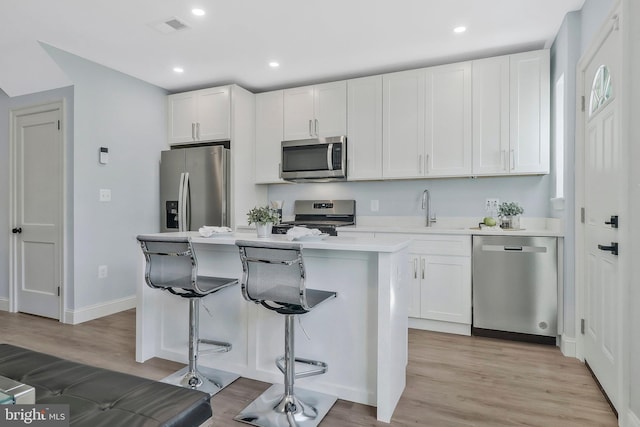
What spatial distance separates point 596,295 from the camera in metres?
2.34

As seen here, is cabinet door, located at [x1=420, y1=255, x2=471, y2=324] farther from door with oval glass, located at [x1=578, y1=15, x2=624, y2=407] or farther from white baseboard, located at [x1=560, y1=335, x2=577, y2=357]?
door with oval glass, located at [x1=578, y1=15, x2=624, y2=407]

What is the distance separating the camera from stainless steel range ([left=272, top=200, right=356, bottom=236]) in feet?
14.0

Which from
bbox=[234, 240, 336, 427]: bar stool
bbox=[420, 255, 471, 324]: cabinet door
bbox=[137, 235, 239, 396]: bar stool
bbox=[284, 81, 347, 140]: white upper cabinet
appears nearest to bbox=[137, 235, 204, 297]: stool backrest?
bbox=[137, 235, 239, 396]: bar stool

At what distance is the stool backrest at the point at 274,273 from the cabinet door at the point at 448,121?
7.70ft

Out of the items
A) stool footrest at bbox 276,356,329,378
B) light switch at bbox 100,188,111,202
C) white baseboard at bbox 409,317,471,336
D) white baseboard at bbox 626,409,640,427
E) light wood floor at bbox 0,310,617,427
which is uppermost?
light switch at bbox 100,188,111,202

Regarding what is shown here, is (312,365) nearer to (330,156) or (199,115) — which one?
(330,156)

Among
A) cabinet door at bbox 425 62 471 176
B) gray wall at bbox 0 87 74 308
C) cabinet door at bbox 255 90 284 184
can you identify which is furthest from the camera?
cabinet door at bbox 255 90 284 184

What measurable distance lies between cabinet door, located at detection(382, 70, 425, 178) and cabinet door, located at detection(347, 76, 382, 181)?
6 cm

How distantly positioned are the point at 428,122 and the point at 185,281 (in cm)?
271

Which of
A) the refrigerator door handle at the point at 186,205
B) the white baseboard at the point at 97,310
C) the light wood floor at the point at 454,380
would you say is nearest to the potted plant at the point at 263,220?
the light wood floor at the point at 454,380

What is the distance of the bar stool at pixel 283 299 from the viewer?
1766 mm

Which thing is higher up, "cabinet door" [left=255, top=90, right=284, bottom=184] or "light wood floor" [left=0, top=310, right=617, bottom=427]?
"cabinet door" [left=255, top=90, right=284, bottom=184]

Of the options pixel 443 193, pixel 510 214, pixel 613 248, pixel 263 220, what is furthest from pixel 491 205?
pixel 263 220

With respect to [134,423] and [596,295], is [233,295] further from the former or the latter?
[596,295]
